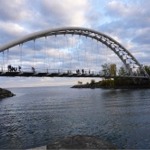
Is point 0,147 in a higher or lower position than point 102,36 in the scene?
lower

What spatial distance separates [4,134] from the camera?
35.1 meters

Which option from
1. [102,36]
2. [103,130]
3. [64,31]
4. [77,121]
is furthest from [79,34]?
[103,130]

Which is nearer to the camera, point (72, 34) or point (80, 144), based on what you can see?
point (80, 144)

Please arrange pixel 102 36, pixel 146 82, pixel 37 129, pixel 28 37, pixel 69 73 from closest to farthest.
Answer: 1. pixel 37 129
2. pixel 28 37
3. pixel 69 73
4. pixel 102 36
5. pixel 146 82

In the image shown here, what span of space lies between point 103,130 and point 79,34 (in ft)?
161

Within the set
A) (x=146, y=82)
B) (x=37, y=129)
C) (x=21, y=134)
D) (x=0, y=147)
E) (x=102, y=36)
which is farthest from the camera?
(x=146, y=82)

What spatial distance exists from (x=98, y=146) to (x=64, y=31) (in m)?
56.9

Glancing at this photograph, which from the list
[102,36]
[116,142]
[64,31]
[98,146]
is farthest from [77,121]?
[102,36]

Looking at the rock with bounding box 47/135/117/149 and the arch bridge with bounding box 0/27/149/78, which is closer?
the rock with bounding box 47/135/117/149

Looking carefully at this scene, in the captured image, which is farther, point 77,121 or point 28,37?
point 28,37

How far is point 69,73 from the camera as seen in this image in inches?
Result: 2680

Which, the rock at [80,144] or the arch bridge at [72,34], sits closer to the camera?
the rock at [80,144]

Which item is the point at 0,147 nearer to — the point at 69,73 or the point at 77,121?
the point at 77,121

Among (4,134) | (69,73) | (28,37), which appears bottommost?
(4,134)
